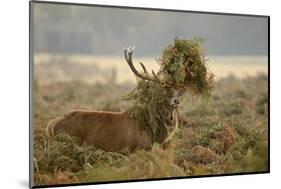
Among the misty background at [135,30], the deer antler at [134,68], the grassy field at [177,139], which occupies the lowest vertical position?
the grassy field at [177,139]

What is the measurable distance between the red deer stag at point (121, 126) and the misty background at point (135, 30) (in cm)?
14

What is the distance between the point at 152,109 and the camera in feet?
12.5

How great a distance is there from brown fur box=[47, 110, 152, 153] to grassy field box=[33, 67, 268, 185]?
4 centimetres

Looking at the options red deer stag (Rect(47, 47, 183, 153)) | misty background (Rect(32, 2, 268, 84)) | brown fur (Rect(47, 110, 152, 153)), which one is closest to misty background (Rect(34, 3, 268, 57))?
misty background (Rect(32, 2, 268, 84))

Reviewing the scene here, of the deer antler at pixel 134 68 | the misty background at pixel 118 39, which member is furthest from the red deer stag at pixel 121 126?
the misty background at pixel 118 39

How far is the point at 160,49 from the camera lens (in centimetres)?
385

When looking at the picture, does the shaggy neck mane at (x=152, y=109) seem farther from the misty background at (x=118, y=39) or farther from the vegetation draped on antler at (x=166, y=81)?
the misty background at (x=118, y=39)

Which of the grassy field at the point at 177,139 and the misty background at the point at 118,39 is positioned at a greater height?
the misty background at the point at 118,39

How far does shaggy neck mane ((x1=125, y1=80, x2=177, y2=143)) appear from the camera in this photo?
3.78 metres

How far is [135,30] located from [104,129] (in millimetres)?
657

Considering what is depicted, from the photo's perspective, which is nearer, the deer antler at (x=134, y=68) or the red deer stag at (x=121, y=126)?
the red deer stag at (x=121, y=126)

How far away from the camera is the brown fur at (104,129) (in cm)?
364

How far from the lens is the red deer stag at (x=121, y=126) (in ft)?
12.0

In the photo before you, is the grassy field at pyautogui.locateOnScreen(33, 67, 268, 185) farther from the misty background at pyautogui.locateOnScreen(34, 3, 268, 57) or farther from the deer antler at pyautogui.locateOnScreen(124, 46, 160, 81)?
the misty background at pyautogui.locateOnScreen(34, 3, 268, 57)
